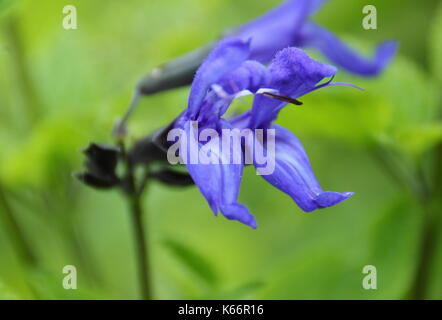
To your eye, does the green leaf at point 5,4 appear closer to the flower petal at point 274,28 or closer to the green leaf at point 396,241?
the flower petal at point 274,28

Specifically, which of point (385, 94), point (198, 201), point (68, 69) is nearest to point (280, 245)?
point (198, 201)

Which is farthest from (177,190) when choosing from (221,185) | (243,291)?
(221,185)

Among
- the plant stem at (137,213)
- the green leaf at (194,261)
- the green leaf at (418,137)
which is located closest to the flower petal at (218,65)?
the plant stem at (137,213)

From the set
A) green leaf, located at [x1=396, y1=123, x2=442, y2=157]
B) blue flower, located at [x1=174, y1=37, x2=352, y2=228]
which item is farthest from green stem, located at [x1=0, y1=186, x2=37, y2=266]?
green leaf, located at [x1=396, y1=123, x2=442, y2=157]

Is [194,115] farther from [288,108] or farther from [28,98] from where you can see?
[28,98]

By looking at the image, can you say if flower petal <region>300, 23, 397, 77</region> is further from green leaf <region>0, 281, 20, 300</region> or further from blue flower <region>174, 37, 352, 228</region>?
green leaf <region>0, 281, 20, 300</region>
